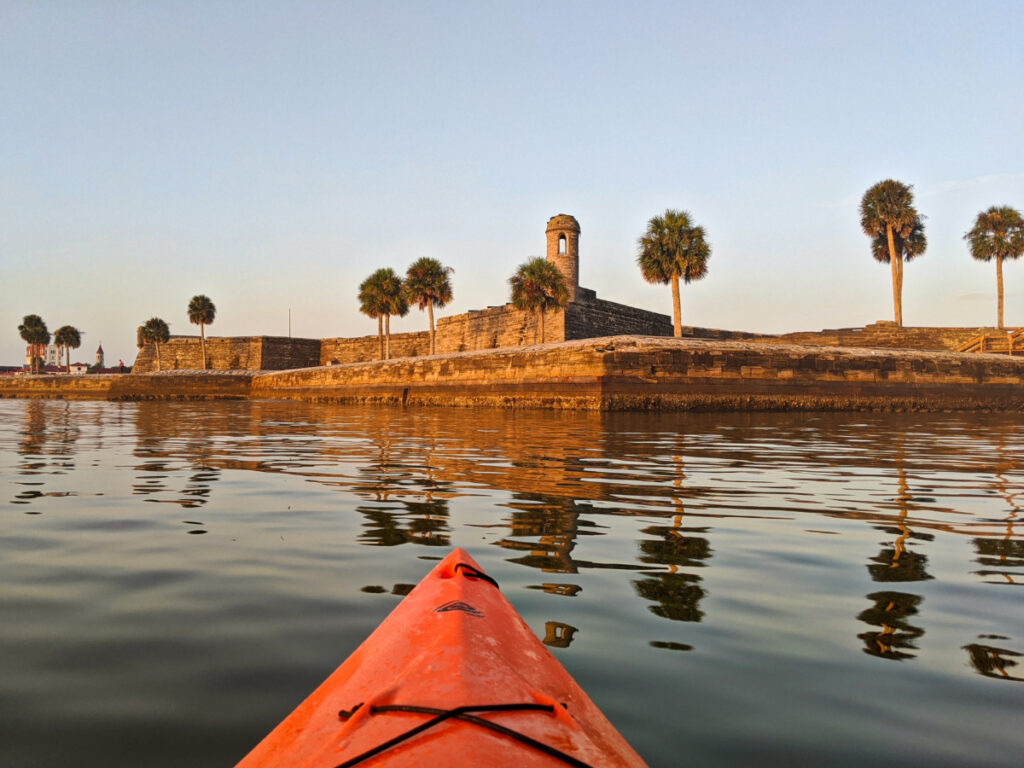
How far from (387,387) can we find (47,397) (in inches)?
1002

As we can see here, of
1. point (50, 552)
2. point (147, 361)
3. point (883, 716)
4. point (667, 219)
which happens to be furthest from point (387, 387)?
point (147, 361)

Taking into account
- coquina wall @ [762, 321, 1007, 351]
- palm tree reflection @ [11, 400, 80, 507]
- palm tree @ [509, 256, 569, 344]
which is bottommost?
palm tree reflection @ [11, 400, 80, 507]

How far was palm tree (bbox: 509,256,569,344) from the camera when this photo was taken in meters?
30.4

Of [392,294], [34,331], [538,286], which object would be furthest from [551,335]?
[34,331]

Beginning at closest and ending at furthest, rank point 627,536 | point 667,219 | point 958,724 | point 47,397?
1. point 958,724
2. point 627,536
3. point 667,219
4. point 47,397

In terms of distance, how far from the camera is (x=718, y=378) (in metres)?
15.5

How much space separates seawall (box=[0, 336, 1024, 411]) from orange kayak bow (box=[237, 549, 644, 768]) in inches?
536

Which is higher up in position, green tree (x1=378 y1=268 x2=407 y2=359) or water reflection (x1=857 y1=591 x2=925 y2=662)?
green tree (x1=378 y1=268 x2=407 y2=359)

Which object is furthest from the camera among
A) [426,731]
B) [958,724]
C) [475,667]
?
[958,724]

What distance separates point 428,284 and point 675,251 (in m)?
14.1

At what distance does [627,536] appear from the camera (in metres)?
3.39

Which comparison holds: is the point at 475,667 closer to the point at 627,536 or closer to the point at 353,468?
the point at 627,536

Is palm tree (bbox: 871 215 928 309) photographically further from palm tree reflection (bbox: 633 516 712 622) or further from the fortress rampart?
palm tree reflection (bbox: 633 516 712 622)

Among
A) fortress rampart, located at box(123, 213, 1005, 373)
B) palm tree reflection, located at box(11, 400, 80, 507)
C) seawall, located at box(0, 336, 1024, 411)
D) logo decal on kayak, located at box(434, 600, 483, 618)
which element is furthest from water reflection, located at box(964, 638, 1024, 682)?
fortress rampart, located at box(123, 213, 1005, 373)
